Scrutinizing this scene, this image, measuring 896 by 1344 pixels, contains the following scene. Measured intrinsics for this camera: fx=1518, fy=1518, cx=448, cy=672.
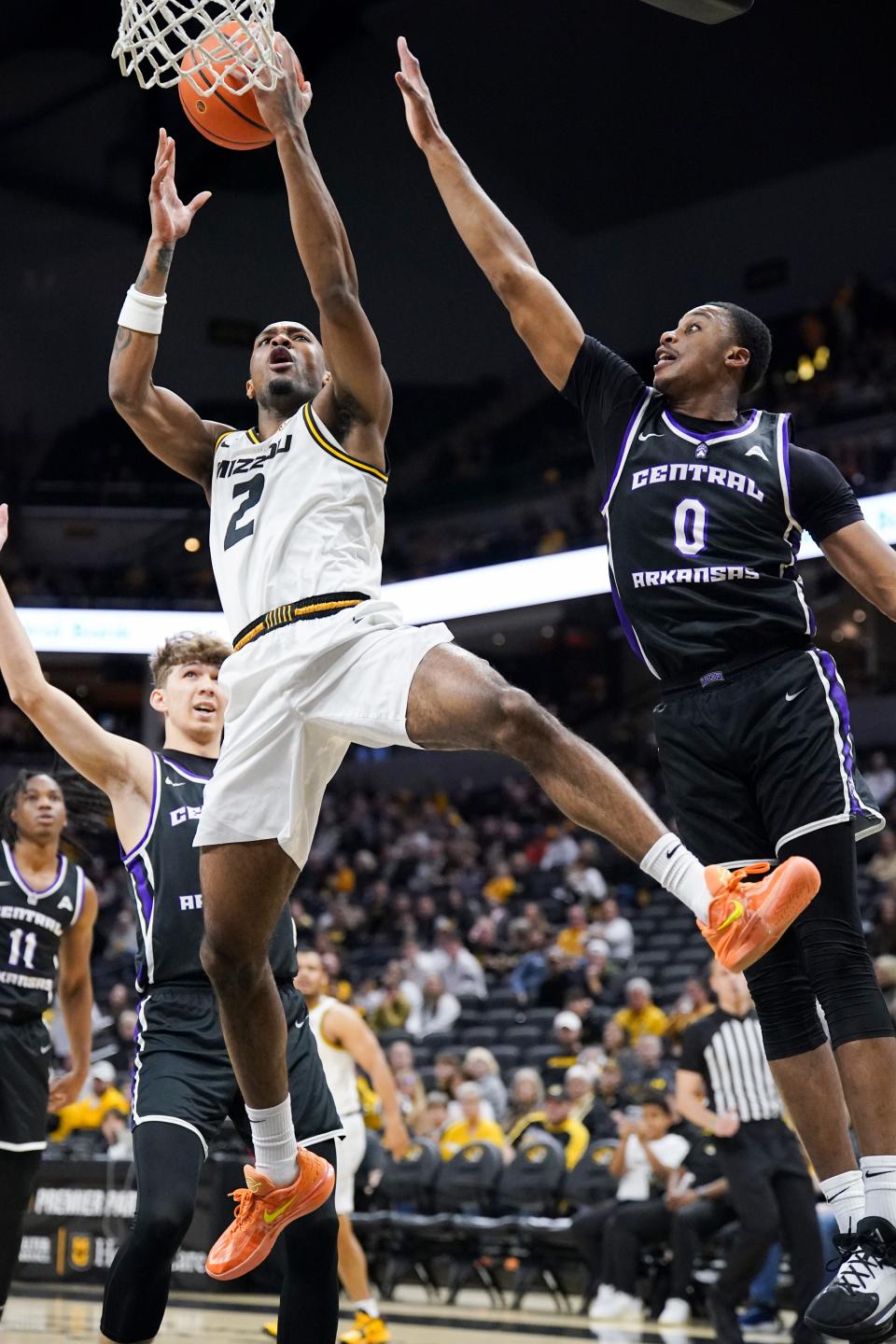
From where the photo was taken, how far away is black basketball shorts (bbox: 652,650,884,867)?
395 centimetres

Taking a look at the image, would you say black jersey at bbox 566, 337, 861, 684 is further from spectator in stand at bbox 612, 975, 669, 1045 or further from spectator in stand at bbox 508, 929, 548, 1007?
spectator in stand at bbox 508, 929, 548, 1007

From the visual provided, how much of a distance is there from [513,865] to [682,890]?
1846 cm

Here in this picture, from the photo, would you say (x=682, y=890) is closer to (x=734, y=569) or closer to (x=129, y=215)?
(x=734, y=569)

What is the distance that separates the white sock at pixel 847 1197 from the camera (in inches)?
155

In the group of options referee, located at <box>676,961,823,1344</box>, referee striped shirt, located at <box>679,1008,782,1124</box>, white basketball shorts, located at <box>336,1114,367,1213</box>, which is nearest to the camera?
referee, located at <box>676,961,823,1344</box>

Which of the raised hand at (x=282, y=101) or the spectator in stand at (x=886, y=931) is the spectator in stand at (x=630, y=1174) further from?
the raised hand at (x=282, y=101)

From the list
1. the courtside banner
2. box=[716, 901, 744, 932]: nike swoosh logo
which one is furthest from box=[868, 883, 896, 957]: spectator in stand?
box=[716, 901, 744, 932]: nike swoosh logo

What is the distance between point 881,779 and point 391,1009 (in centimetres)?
715

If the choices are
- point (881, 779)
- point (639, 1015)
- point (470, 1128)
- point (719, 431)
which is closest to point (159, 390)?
point (719, 431)

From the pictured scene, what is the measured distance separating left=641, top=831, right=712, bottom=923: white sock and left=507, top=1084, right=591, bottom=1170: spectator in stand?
801cm

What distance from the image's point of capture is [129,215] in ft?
87.7

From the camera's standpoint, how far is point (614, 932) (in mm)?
17328

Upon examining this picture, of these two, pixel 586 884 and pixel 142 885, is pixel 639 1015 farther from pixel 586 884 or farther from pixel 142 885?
pixel 142 885

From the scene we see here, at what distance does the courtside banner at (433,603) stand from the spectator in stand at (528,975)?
6.72m
